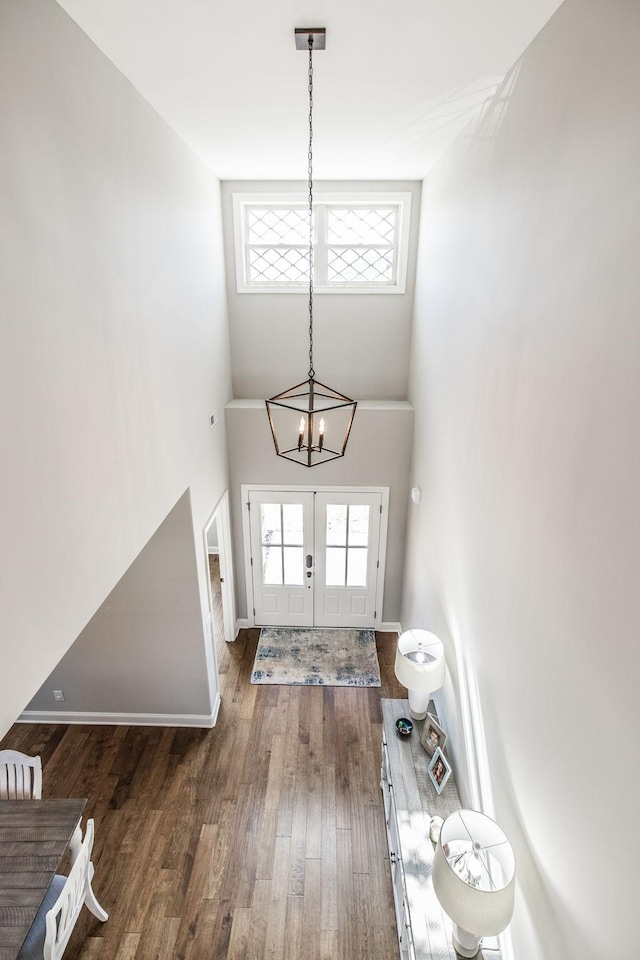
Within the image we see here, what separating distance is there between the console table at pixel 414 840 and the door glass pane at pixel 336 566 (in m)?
2.05

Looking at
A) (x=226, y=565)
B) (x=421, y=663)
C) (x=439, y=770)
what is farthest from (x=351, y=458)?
(x=439, y=770)

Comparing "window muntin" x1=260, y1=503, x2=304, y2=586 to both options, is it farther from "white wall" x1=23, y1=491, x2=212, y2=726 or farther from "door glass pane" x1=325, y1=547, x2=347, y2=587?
"white wall" x1=23, y1=491, x2=212, y2=726

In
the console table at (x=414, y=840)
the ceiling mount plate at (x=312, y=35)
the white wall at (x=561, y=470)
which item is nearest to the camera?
the white wall at (x=561, y=470)

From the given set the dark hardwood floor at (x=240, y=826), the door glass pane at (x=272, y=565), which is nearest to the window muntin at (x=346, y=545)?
the door glass pane at (x=272, y=565)

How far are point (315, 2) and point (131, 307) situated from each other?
1.59m

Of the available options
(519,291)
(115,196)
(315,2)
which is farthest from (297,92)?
(519,291)

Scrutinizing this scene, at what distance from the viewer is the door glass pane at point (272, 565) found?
227 inches

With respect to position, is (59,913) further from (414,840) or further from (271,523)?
(271,523)

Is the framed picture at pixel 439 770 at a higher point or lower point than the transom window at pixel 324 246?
lower

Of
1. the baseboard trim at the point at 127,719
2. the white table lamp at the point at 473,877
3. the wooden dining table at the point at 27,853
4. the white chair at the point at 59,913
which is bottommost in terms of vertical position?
the baseboard trim at the point at 127,719

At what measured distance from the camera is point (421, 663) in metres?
3.47

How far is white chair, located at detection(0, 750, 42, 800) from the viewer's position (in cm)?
339

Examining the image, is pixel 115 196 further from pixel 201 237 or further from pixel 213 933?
pixel 213 933

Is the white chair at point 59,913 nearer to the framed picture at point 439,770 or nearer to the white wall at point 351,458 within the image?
the framed picture at point 439,770
